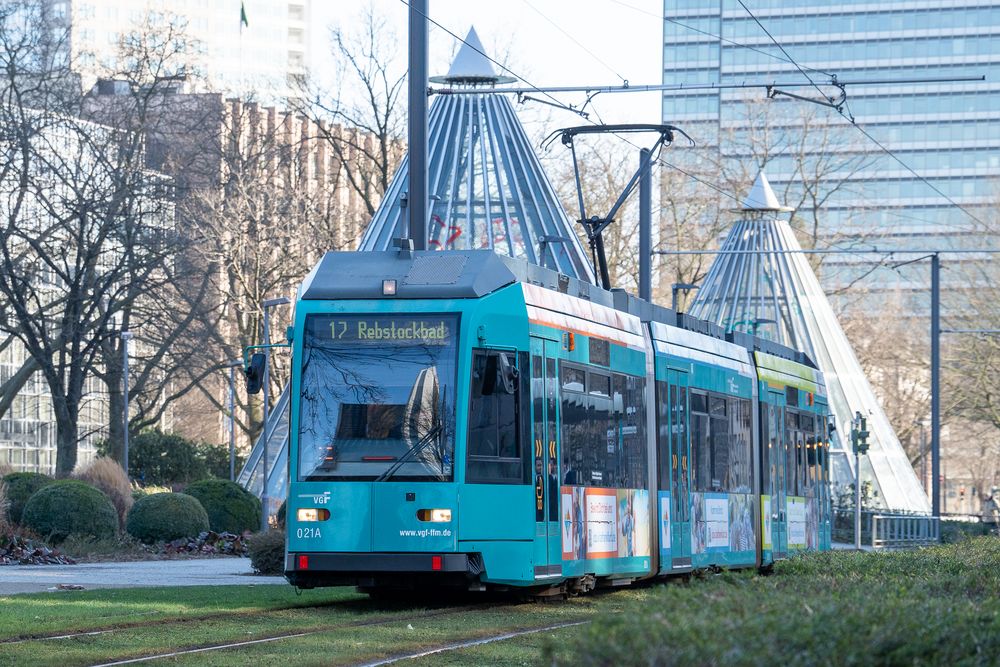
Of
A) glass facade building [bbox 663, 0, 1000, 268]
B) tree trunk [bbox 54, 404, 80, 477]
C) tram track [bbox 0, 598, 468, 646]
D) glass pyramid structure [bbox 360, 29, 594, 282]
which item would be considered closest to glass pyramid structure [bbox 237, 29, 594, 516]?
glass pyramid structure [bbox 360, 29, 594, 282]

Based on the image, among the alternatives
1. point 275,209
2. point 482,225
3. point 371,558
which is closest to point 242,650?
point 371,558

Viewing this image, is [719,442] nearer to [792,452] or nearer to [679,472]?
[679,472]

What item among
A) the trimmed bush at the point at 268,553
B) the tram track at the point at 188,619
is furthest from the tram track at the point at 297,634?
the trimmed bush at the point at 268,553

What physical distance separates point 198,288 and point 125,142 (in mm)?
8448

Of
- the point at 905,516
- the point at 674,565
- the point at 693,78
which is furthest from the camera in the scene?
the point at 693,78

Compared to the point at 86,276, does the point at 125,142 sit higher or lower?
higher

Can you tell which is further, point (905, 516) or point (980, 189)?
point (980, 189)

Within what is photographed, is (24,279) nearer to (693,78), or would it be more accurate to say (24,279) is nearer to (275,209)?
(275,209)

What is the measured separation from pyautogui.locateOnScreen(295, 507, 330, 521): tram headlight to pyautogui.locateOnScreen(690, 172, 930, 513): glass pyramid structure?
36.2 m

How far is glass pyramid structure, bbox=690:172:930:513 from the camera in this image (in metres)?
52.0

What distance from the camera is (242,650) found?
12.2m

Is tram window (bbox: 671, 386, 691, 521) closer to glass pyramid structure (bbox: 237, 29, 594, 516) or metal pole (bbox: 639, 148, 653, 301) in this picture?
metal pole (bbox: 639, 148, 653, 301)

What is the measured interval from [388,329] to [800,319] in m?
39.6

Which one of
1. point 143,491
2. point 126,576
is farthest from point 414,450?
point 143,491
